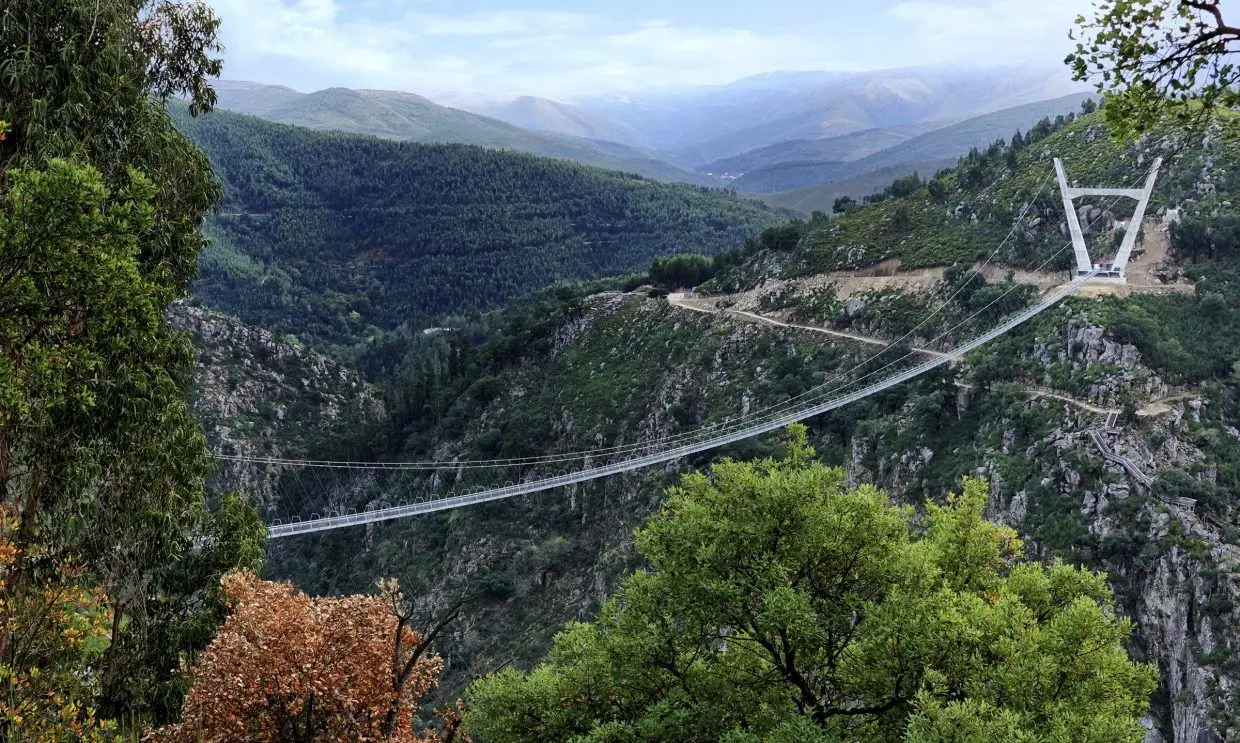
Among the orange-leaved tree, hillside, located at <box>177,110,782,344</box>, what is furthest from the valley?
hillside, located at <box>177,110,782,344</box>

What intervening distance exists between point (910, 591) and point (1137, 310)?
25.2m

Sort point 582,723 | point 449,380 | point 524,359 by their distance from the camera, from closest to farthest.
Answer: point 582,723
point 524,359
point 449,380

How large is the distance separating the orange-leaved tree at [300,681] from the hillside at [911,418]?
8600mm

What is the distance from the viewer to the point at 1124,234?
3494cm

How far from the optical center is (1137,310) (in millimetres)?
29156

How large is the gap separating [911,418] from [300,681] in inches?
1068

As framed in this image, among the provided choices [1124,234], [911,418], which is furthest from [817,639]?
[1124,234]

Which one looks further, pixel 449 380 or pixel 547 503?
pixel 449 380

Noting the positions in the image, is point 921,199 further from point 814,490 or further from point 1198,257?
point 814,490

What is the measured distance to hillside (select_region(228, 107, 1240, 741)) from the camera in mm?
22312

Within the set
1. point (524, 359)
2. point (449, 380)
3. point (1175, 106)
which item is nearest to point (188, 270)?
point (1175, 106)

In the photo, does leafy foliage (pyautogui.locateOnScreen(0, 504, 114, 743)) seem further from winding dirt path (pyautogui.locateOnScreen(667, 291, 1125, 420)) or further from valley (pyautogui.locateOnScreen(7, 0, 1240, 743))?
winding dirt path (pyautogui.locateOnScreen(667, 291, 1125, 420))

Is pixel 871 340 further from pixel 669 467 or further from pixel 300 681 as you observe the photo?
pixel 300 681

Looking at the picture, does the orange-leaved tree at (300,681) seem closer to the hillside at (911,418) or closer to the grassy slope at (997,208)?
the hillside at (911,418)
